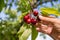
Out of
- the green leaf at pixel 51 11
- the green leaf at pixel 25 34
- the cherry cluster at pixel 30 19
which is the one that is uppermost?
the green leaf at pixel 51 11

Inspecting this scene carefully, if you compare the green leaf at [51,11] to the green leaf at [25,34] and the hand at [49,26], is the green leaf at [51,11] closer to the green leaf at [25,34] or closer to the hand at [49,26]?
the hand at [49,26]

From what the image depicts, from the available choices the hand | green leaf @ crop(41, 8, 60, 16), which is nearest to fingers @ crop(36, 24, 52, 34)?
the hand

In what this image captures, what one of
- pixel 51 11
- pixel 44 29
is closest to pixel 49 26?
pixel 44 29

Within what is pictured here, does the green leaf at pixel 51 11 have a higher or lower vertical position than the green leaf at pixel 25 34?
higher

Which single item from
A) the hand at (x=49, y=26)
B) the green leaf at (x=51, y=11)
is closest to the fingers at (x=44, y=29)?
A: the hand at (x=49, y=26)

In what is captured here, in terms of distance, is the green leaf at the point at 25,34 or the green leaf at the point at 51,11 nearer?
the green leaf at the point at 51,11

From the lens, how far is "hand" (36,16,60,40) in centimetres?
124

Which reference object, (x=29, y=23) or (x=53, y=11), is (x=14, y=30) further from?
(x=53, y=11)

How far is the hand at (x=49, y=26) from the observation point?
4.08 feet

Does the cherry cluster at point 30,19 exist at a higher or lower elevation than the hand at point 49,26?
higher

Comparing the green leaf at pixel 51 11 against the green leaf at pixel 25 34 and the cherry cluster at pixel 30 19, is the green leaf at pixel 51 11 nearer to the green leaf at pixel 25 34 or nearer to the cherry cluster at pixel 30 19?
the cherry cluster at pixel 30 19

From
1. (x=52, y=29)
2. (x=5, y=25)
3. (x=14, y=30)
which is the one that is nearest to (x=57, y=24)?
(x=52, y=29)

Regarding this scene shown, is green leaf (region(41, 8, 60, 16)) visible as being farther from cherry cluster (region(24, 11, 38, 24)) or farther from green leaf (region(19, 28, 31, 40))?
green leaf (region(19, 28, 31, 40))

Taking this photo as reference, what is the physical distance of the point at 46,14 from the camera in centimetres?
126
